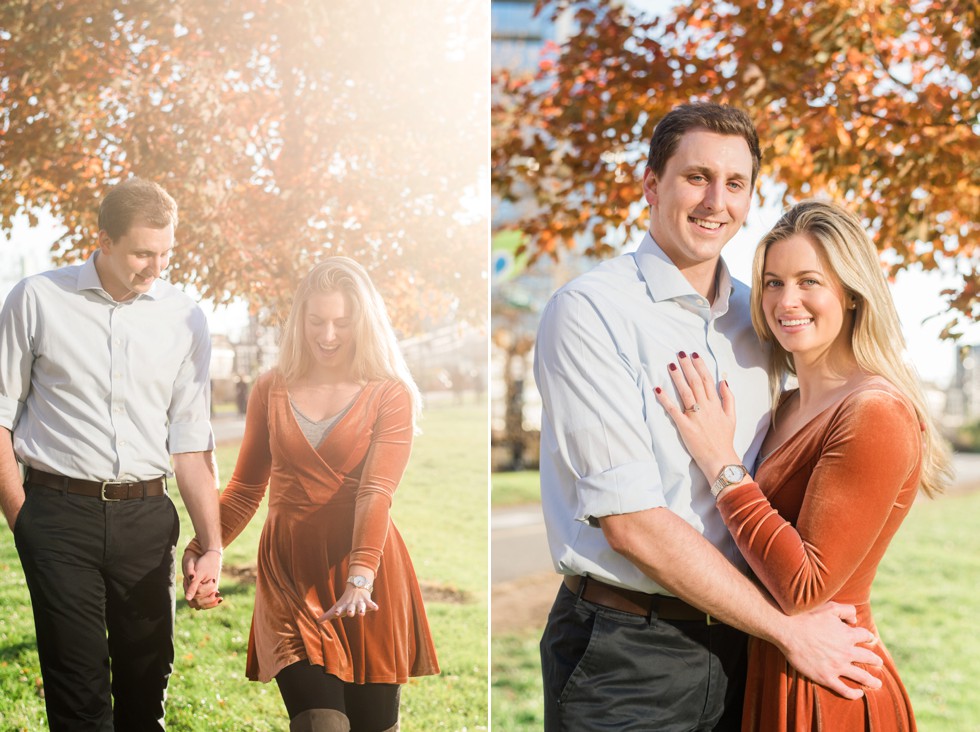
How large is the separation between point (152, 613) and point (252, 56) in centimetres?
156

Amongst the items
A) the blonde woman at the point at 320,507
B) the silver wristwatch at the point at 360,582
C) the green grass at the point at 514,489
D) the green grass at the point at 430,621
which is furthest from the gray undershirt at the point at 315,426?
the green grass at the point at 514,489

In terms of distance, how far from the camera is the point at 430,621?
Answer: 9.26 ft

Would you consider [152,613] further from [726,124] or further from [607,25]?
[607,25]

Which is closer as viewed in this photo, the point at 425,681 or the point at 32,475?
the point at 32,475

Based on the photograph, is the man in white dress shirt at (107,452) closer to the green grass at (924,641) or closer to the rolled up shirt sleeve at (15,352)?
the rolled up shirt sleeve at (15,352)

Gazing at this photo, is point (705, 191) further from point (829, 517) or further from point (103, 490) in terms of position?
point (103, 490)

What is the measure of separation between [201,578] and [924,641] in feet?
17.2

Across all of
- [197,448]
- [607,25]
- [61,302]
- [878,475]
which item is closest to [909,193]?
[607,25]

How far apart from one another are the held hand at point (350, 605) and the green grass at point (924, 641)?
2129 mm

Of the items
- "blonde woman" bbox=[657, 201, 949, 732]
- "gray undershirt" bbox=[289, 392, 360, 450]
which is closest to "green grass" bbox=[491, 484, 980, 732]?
"gray undershirt" bbox=[289, 392, 360, 450]

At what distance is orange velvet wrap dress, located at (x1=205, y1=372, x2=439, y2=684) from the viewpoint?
262 cm

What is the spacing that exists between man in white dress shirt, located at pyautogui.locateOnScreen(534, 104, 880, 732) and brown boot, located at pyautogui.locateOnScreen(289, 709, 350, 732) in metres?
0.75

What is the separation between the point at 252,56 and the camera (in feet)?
8.87

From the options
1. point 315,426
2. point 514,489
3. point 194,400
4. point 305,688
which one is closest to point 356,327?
point 315,426
